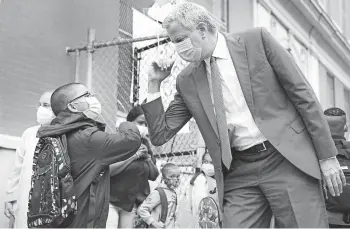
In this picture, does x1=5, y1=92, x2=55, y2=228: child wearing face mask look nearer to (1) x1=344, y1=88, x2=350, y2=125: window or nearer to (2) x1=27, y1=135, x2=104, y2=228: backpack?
(2) x1=27, y1=135, x2=104, y2=228: backpack

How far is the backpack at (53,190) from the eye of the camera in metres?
3.31

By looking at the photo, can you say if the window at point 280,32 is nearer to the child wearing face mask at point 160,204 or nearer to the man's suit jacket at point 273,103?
the child wearing face mask at point 160,204

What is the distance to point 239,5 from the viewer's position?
10.7 metres

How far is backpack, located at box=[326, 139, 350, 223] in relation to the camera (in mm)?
4168

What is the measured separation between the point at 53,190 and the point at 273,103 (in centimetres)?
156

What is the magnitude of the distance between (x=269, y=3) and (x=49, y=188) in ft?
31.3

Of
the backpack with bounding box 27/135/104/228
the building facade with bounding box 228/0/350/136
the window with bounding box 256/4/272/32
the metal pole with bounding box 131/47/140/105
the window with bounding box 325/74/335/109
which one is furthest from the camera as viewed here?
the window with bounding box 325/74/335/109

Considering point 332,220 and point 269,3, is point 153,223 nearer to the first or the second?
point 332,220

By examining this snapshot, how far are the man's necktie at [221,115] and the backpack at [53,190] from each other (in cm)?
115

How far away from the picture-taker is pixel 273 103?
280 cm

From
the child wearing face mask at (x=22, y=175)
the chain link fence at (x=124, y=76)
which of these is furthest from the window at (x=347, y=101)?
the child wearing face mask at (x=22, y=175)

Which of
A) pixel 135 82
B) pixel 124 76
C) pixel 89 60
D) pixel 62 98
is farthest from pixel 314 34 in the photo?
pixel 62 98

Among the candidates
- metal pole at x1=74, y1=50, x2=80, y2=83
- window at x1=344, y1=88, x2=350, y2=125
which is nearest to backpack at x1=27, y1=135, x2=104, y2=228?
metal pole at x1=74, y1=50, x2=80, y2=83

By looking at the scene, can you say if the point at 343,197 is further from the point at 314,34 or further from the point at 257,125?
the point at 314,34
